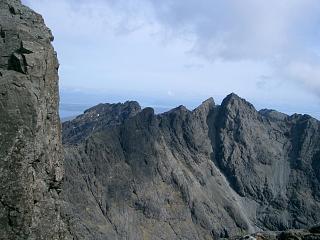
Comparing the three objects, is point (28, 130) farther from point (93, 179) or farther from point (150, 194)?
point (150, 194)

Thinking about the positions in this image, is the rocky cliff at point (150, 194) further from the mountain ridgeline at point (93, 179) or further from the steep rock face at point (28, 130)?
the steep rock face at point (28, 130)

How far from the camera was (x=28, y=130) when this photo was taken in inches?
1284

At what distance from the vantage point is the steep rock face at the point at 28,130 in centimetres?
3139

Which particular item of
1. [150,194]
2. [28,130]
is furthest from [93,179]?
[28,130]

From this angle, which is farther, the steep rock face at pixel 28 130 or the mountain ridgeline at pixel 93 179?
the mountain ridgeline at pixel 93 179

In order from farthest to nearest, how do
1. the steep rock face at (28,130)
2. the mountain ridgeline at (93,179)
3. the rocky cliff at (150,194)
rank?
the rocky cliff at (150,194)
the mountain ridgeline at (93,179)
the steep rock face at (28,130)

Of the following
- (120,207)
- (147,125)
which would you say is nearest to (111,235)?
(120,207)

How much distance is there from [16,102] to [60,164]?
23.2ft

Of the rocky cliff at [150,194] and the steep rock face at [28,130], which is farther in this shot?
the rocky cliff at [150,194]

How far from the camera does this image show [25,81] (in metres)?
34.2

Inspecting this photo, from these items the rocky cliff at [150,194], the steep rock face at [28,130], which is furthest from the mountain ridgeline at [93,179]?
the rocky cliff at [150,194]

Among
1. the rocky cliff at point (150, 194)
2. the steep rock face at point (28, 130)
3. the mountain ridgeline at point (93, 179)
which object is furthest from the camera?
the rocky cliff at point (150, 194)

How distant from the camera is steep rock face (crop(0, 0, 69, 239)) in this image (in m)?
31.4

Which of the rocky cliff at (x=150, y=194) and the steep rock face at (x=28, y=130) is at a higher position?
the steep rock face at (x=28, y=130)
